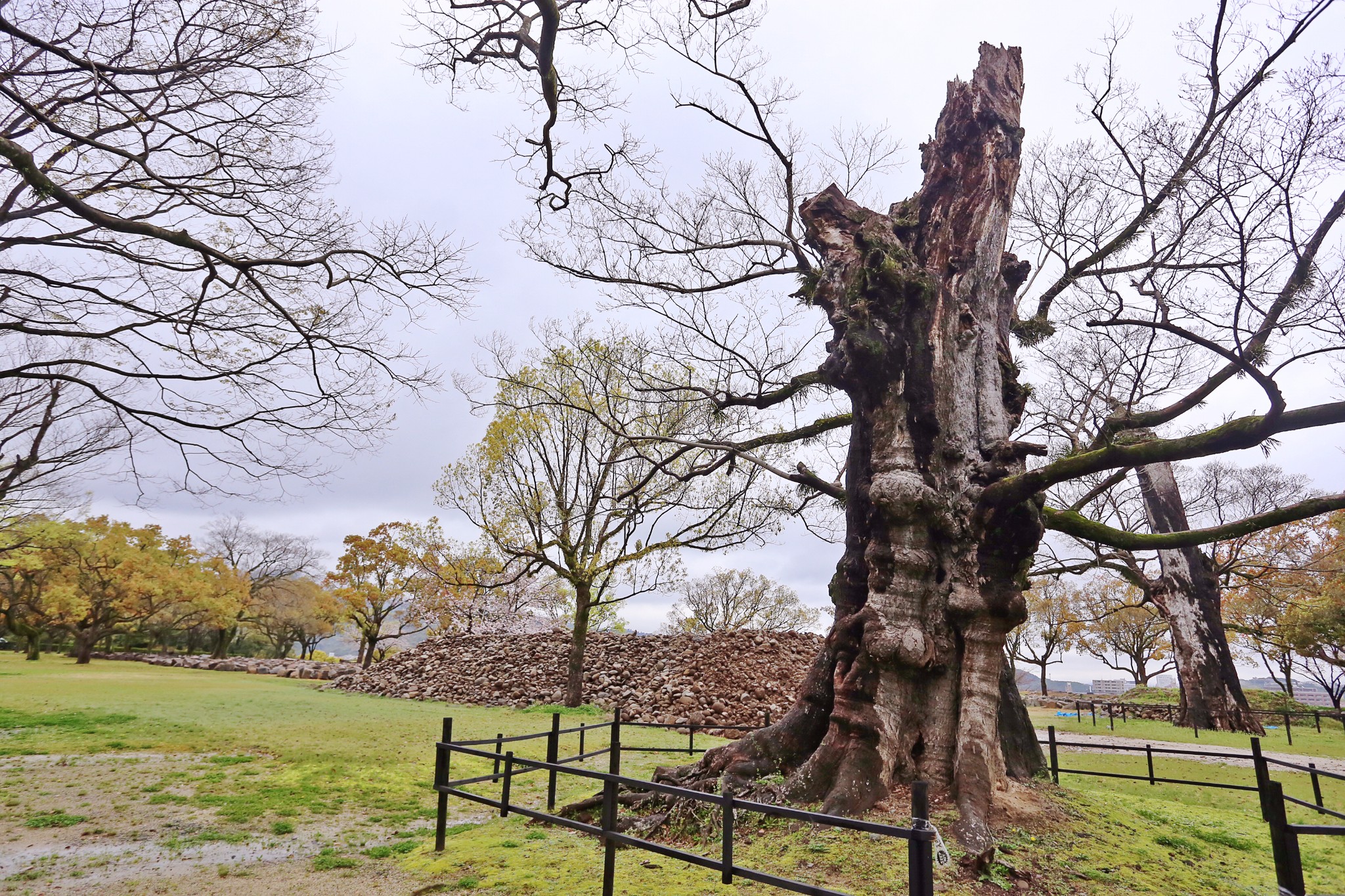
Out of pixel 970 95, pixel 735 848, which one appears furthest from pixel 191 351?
pixel 970 95

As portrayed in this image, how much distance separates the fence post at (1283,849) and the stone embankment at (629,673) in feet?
36.2

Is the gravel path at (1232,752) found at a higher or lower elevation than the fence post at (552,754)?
lower

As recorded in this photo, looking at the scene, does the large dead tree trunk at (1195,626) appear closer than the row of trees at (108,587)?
Yes

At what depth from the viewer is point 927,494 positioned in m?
5.54

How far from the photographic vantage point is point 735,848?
4.59 m

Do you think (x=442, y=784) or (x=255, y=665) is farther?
(x=255, y=665)

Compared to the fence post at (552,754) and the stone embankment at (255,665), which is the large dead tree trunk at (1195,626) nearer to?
the fence post at (552,754)

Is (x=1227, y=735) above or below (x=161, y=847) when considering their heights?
above

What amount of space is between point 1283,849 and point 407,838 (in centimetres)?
574

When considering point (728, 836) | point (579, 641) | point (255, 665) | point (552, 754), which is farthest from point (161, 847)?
point (255, 665)

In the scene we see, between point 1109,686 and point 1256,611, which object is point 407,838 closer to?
point 1256,611

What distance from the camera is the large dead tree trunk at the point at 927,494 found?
Answer: 5164 mm

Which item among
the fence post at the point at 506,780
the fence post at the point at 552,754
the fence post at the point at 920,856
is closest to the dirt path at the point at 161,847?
the fence post at the point at 506,780

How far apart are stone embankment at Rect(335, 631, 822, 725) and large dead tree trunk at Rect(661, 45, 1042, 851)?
822cm
